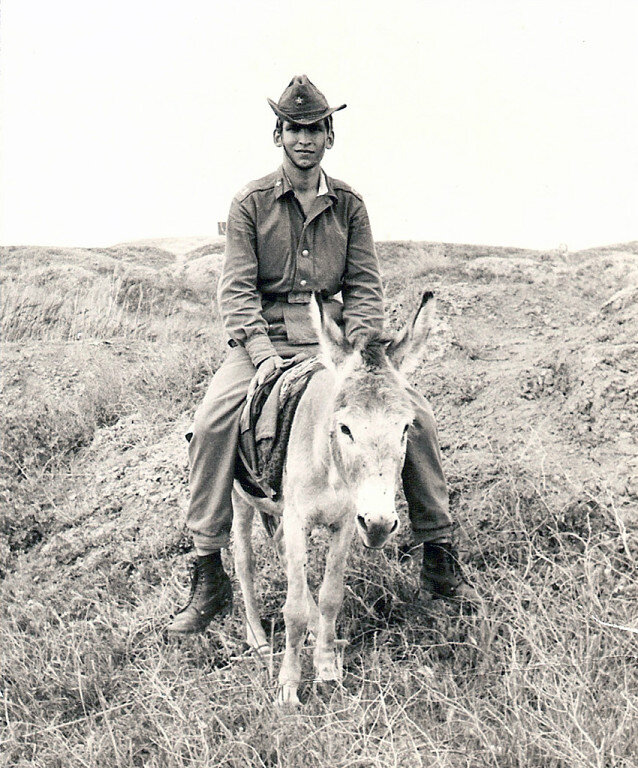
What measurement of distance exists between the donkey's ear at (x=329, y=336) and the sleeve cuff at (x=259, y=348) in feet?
2.28

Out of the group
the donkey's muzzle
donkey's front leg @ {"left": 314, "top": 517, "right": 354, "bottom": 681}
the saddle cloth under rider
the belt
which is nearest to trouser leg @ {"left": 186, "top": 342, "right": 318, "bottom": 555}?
the saddle cloth under rider

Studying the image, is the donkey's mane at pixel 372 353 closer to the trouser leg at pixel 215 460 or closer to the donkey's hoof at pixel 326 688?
the trouser leg at pixel 215 460

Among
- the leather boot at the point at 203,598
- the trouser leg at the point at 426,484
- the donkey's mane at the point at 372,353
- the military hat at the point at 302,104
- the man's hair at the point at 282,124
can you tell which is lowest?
the leather boot at the point at 203,598

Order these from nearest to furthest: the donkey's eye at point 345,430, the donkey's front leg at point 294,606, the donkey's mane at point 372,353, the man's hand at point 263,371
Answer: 1. the donkey's eye at point 345,430
2. the donkey's mane at point 372,353
3. the donkey's front leg at point 294,606
4. the man's hand at point 263,371

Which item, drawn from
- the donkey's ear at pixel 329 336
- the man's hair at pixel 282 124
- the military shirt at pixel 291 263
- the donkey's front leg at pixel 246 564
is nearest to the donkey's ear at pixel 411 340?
the donkey's ear at pixel 329 336

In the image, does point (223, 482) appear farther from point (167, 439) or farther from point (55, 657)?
point (167, 439)

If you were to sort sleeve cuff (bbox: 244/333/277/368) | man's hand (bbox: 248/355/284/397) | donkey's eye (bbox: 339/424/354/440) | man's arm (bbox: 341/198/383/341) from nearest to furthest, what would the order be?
donkey's eye (bbox: 339/424/354/440)
man's hand (bbox: 248/355/284/397)
sleeve cuff (bbox: 244/333/277/368)
man's arm (bbox: 341/198/383/341)

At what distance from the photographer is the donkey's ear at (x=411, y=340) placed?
2971 millimetres

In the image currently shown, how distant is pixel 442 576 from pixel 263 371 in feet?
5.09

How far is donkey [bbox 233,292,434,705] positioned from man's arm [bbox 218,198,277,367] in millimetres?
596

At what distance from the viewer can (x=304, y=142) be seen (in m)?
3.78

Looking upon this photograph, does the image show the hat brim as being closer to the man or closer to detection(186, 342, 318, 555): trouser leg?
the man

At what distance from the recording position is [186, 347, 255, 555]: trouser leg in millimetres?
3715

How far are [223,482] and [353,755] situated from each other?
1.51 metres
